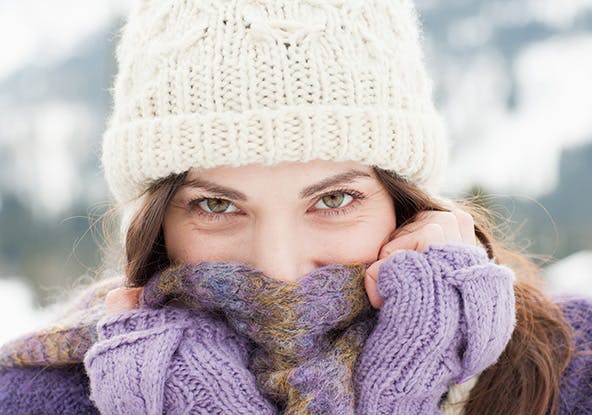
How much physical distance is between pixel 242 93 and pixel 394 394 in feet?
2.60

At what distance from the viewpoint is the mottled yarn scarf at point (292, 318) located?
1.44 m

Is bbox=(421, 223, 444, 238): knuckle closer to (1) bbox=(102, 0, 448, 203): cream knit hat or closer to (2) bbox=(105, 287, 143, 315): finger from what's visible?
(1) bbox=(102, 0, 448, 203): cream knit hat

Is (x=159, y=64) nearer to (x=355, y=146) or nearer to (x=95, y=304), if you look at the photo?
(x=355, y=146)

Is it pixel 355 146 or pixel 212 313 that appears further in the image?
pixel 212 313

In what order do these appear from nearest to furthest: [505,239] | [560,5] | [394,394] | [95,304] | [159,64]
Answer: [394,394] → [159,64] → [95,304] → [505,239] → [560,5]

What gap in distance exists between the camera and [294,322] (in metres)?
1.46

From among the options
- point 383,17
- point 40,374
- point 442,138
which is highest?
point 383,17

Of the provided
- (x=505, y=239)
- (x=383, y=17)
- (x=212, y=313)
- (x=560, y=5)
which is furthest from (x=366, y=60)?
(x=560, y=5)

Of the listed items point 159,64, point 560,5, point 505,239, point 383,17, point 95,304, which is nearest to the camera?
point 159,64

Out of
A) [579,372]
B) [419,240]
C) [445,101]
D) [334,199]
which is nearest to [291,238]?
[334,199]

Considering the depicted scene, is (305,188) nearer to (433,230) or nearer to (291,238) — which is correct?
(291,238)

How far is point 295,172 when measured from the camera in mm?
1507

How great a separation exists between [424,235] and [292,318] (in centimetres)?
43

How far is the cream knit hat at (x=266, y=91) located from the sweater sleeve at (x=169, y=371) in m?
0.39
